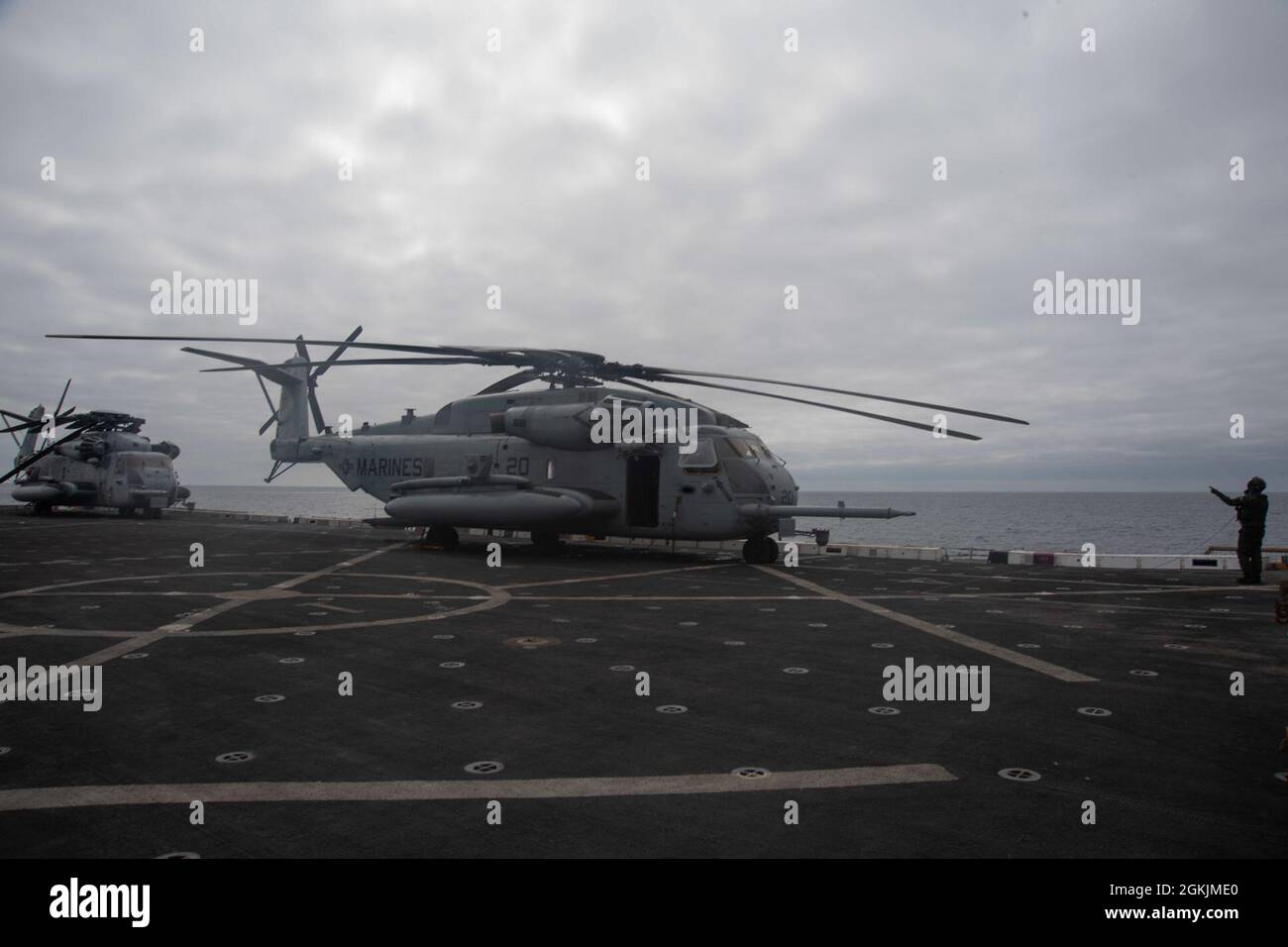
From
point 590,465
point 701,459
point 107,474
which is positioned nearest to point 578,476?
point 590,465

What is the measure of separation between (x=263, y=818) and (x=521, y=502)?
19382 millimetres

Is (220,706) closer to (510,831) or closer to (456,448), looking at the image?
(510,831)

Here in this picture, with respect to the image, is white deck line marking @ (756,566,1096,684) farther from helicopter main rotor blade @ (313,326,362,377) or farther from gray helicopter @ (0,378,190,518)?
gray helicopter @ (0,378,190,518)

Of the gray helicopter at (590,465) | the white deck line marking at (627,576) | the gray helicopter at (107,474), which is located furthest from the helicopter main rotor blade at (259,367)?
the gray helicopter at (107,474)

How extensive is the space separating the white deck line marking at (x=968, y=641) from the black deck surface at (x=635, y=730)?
0.11m

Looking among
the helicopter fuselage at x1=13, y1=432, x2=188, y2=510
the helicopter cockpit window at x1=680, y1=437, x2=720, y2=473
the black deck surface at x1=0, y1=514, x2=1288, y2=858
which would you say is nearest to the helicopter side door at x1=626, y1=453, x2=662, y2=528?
the helicopter cockpit window at x1=680, y1=437, x2=720, y2=473

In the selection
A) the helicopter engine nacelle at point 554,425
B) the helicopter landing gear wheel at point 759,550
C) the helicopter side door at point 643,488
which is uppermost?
the helicopter engine nacelle at point 554,425

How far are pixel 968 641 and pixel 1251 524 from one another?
13.1 m

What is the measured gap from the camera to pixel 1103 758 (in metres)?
6.35

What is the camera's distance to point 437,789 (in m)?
5.71

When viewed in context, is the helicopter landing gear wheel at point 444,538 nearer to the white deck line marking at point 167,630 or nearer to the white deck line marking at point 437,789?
the white deck line marking at point 167,630

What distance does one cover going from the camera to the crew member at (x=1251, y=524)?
61.8ft

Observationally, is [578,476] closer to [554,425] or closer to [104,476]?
[554,425]
